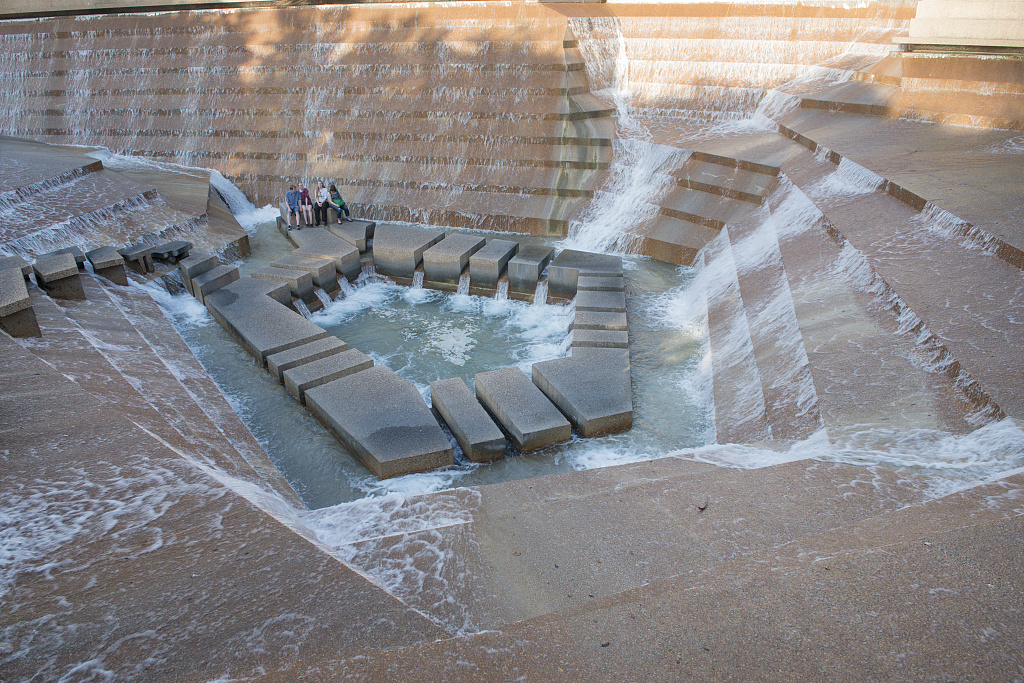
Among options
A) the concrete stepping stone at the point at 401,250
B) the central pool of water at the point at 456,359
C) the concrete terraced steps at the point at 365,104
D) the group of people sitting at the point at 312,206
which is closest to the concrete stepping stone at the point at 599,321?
the central pool of water at the point at 456,359

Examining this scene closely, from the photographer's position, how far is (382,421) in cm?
551

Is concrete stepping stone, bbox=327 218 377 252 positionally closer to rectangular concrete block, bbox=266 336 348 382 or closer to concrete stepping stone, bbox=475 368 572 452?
rectangular concrete block, bbox=266 336 348 382

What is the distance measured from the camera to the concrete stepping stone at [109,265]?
302 inches

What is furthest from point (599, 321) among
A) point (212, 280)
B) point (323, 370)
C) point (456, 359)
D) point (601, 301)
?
point (212, 280)

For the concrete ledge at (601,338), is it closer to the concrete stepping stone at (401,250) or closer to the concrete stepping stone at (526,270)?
the concrete stepping stone at (526,270)

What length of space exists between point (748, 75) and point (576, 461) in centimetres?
945

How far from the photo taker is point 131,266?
8.41 metres

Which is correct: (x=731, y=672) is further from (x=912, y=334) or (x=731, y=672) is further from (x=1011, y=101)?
(x=1011, y=101)

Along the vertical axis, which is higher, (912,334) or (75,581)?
(912,334)

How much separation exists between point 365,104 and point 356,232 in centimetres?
365

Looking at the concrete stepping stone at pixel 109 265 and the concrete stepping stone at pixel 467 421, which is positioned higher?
the concrete stepping stone at pixel 109 265

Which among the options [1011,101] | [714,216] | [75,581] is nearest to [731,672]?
[75,581]

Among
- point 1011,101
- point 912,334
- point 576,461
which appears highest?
point 1011,101

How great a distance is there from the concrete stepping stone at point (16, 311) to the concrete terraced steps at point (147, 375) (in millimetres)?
137
